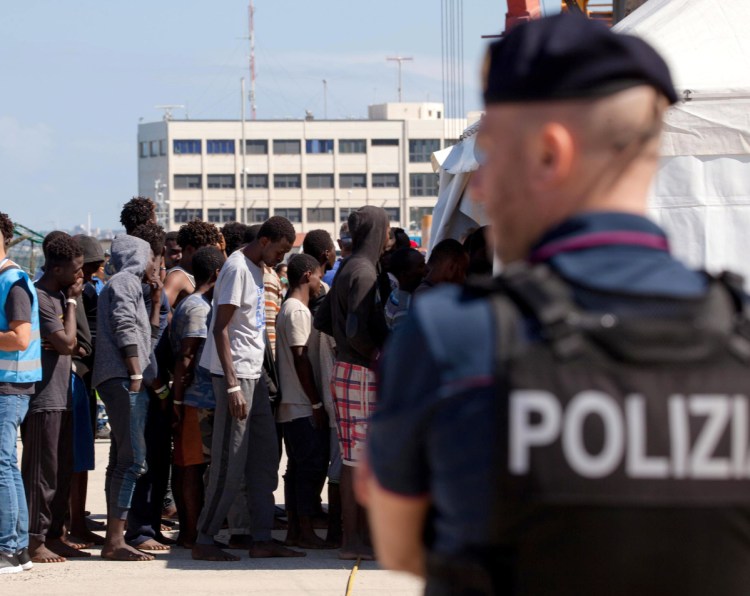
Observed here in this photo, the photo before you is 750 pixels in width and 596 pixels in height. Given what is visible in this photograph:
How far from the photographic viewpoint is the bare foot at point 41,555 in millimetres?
7266

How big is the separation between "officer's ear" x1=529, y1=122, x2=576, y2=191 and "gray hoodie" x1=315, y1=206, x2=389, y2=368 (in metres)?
5.19

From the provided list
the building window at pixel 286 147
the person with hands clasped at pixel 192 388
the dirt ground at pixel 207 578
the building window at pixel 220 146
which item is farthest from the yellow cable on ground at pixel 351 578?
the building window at pixel 286 147

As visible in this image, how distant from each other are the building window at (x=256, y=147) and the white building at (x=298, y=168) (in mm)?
96

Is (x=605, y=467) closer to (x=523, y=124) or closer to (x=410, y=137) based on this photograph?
(x=523, y=124)

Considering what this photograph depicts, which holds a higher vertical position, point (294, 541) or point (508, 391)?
point (508, 391)

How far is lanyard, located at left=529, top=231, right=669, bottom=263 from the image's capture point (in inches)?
65.2

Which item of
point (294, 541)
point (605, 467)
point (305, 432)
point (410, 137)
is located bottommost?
point (294, 541)

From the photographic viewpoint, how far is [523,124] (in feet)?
5.52

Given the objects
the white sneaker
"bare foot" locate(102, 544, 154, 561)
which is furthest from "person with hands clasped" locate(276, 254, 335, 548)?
the white sneaker

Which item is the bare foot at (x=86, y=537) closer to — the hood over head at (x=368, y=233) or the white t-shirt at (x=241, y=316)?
the white t-shirt at (x=241, y=316)

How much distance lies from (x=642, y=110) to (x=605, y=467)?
20.0 inches

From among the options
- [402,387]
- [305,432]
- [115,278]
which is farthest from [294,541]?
[402,387]

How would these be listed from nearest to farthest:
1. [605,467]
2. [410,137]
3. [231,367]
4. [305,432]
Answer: [605,467] → [231,367] → [305,432] → [410,137]

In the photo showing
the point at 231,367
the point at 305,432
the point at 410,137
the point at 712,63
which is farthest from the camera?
the point at 410,137
